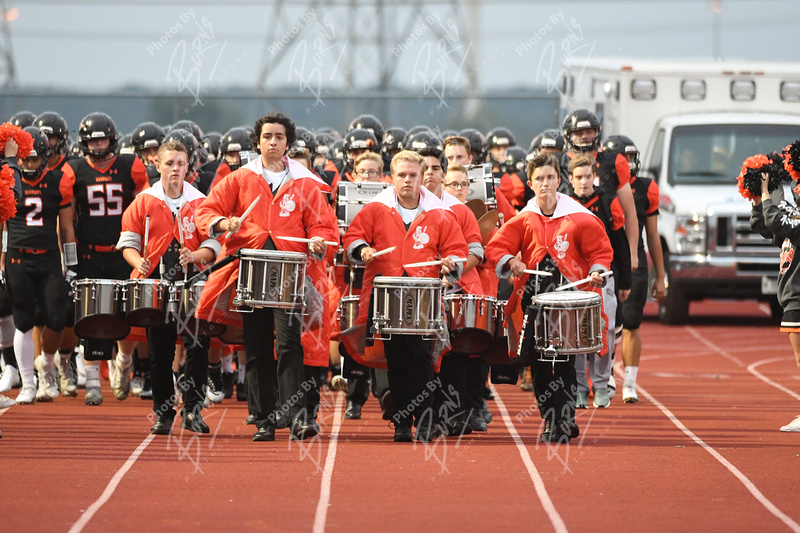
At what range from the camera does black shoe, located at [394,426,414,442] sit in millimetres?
10305

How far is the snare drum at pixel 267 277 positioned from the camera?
9703mm

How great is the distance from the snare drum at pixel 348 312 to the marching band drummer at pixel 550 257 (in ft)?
3.18

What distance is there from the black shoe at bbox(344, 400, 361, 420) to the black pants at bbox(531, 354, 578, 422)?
186cm

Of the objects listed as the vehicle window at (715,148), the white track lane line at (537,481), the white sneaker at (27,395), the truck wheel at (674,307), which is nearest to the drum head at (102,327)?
the white sneaker at (27,395)

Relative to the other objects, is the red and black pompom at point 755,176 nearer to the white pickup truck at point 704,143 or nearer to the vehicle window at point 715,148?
the white pickup truck at point 704,143

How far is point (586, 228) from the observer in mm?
10367

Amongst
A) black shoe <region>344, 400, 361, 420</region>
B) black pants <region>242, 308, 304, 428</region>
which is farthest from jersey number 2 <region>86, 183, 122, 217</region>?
black pants <region>242, 308, 304, 428</region>

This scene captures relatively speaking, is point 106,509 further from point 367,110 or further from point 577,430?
point 367,110

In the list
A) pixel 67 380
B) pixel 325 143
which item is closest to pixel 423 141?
pixel 67 380

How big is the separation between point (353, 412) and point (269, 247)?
2117 mm

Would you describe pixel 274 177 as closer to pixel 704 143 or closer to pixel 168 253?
pixel 168 253

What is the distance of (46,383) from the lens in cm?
1280

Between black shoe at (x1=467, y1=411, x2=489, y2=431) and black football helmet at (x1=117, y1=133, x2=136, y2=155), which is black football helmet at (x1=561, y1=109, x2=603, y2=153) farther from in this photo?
Result: black football helmet at (x1=117, y1=133, x2=136, y2=155)

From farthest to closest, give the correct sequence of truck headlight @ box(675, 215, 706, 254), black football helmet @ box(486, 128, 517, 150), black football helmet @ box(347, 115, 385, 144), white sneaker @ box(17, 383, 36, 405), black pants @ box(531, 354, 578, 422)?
truck headlight @ box(675, 215, 706, 254) → black football helmet @ box(486, 128, 517, 150) → black football helmet @ box(347, 115, 385, 144) → white sneaker @ box(17, 383, 36, 405) → black pants @ box(531, 354, 578, 422)
